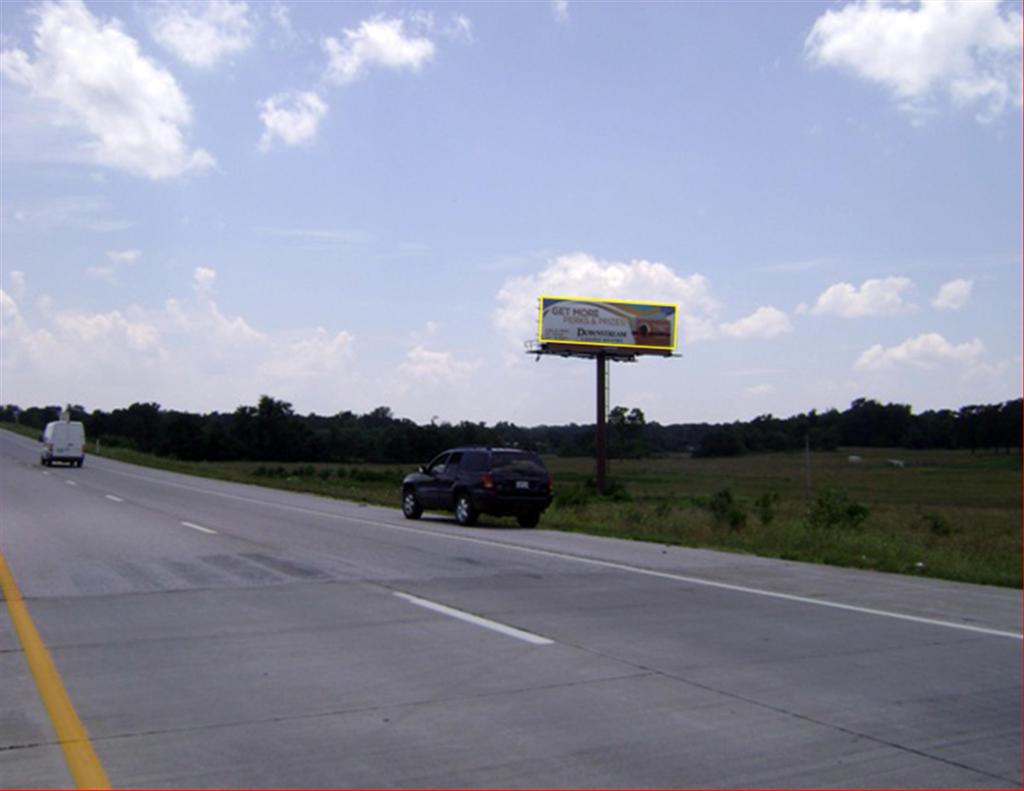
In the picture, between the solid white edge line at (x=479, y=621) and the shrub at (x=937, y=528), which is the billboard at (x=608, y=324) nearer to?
the shrub at (x=937, y=528)

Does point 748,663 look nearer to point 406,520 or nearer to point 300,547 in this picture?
point 300,547

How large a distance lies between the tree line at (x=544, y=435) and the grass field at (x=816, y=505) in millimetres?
2496

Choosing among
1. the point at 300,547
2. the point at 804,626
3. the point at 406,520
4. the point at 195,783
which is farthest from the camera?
the point at 406,520

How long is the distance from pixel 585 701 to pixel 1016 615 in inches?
268

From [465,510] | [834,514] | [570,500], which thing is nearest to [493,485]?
[465,510]

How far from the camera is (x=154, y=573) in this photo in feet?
49.3

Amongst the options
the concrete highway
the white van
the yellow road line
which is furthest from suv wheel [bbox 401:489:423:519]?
the white van

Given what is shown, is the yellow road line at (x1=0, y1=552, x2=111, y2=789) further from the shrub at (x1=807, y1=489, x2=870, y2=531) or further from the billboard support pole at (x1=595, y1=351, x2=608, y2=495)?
the billboard support pole at (x1=595, y1=351, x2=608, y2=495)

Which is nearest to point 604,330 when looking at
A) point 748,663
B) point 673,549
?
point 673,549

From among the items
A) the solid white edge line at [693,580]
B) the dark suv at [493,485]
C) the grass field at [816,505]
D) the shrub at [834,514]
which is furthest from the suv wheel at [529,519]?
the shrub at [834,514]

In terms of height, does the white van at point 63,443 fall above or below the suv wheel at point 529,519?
above

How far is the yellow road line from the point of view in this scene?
6176mm

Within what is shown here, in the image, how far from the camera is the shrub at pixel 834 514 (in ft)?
82.0

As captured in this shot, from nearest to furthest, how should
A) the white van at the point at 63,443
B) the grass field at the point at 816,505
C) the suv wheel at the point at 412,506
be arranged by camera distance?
the grass field at the point at 816,505 → the suv wheel at the point at 412,506 → the white van at the point at 63,443
